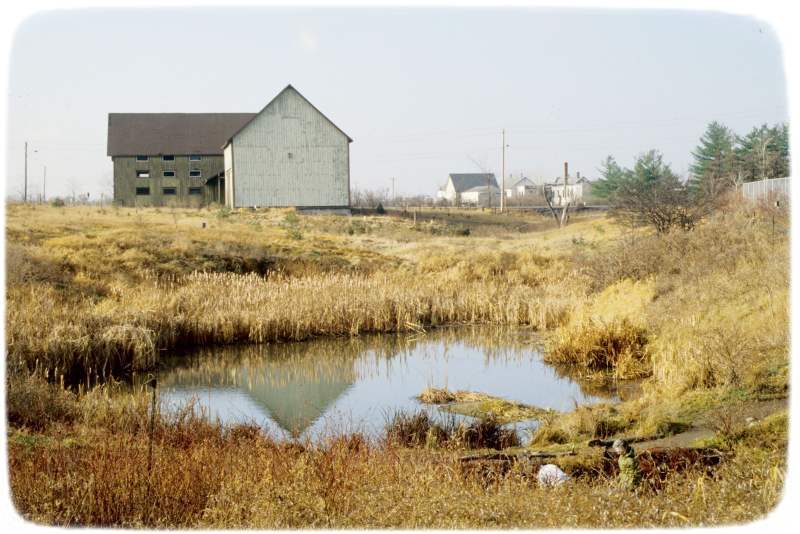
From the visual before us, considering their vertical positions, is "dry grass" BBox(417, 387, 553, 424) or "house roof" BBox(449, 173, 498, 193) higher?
"house roof" BBox(449, 173, 498, 193)

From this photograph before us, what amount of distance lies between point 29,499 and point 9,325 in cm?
890

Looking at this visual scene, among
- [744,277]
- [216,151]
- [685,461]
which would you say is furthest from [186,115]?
[685,461]

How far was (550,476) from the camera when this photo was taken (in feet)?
25.5

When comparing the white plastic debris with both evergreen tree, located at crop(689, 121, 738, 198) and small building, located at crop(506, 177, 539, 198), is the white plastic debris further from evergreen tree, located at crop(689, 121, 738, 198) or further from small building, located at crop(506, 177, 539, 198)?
small building, located at crop(506, 177, 539, 198)

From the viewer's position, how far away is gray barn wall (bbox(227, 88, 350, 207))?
46.5 metres

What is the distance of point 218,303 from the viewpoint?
20219 millimetres

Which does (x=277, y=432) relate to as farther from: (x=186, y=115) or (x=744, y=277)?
(x=186, y=115)

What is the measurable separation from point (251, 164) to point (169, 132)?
27.9ft

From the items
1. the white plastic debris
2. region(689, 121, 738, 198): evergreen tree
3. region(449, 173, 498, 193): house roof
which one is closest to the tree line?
region(689, 121, 738, 198): evergreen tree

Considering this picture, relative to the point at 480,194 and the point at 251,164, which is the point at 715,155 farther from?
the point at 480,194

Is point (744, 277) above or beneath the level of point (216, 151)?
beneath

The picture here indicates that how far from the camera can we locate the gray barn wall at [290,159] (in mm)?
46500

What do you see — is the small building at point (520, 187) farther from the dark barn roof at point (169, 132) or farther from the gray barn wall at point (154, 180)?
the gray barn wall at point (154, 180)

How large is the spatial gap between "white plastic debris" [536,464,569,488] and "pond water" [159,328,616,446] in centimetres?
363
